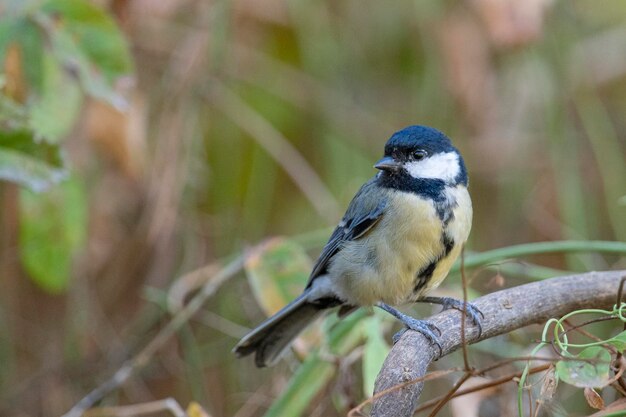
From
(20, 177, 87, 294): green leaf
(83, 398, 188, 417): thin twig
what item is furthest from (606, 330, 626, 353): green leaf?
(20, 177, 87, 294): green leaf

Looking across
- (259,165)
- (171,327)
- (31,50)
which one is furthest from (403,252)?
(259,165)

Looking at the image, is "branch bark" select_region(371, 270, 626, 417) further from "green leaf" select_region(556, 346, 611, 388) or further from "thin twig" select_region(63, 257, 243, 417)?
"thin twig" select_region(63, 257, 243, 417)

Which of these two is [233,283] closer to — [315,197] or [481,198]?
[315,197]

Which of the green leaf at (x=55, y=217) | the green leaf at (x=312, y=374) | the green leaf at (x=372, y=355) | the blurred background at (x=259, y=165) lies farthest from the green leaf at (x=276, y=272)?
the green leaf at (x=55, y=217)

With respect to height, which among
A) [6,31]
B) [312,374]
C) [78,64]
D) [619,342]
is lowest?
[312,374]

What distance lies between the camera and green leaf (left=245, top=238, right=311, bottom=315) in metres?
2.16

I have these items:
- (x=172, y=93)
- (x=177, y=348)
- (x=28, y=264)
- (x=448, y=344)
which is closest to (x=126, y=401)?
(x=177, y=348)

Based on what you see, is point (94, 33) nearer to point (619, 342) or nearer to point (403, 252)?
point (403, 252)

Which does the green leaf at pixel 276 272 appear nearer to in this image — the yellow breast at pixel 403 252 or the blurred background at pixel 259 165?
the blurred background at pixel 259 165

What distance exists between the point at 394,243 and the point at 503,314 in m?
0.59

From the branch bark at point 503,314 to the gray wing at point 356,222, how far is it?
0.59m

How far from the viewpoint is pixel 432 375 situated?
123cm

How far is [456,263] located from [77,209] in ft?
3.40

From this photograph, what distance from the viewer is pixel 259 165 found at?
3289 mm
